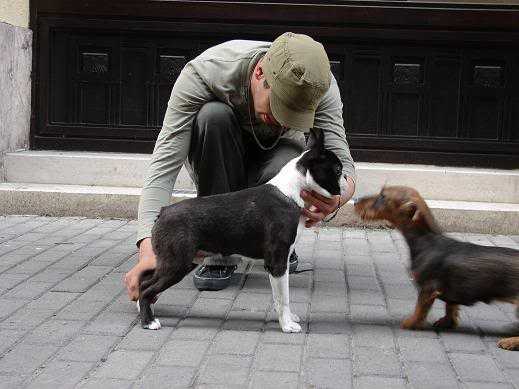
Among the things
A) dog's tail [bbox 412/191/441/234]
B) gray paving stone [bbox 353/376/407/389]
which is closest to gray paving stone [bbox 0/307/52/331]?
gray paving stone [bbox 353/376/407/389]

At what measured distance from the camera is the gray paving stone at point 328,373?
3158mm

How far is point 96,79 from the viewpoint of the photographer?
24.1ft

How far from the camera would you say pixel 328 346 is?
142 inches

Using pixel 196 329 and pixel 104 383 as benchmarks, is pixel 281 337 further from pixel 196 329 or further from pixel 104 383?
pixel 104 383

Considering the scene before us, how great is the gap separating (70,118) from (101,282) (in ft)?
10.1

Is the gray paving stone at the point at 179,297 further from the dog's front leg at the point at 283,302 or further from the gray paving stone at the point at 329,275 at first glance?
the gray paving stone at the point at 329,275

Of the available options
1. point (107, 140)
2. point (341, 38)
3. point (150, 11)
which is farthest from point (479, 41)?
point (107, 140)

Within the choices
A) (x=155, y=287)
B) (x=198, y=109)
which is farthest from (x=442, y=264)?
(x=198, y=109)

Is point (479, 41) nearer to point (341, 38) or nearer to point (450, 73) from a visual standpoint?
point (450, 73)

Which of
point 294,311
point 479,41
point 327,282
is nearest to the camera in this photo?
point 294,311

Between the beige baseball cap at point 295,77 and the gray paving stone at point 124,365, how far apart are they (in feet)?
3.96

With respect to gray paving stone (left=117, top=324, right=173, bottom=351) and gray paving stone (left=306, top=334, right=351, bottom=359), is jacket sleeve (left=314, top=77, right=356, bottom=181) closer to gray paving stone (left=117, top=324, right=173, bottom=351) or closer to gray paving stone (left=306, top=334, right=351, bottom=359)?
gray paving stone (left=306, top=334, right=351, bottom=359)

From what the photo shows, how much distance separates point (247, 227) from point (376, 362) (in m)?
0.84

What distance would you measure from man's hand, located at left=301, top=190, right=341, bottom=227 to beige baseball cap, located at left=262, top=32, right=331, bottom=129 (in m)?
0.34
